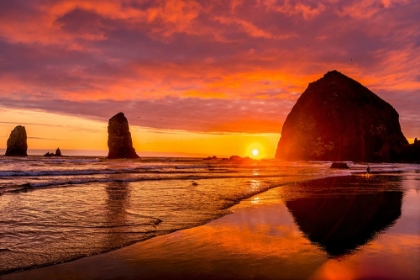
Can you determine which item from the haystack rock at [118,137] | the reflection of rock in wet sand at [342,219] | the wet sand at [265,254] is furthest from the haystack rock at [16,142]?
the wet sand at [265,254]

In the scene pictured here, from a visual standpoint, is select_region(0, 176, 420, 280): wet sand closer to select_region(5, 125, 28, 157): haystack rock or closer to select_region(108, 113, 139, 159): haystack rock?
select_region(108, 113, 139, 159): haystack rock

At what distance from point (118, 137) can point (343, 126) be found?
86.3 m

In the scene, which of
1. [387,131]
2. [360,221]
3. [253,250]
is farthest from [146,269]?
[387,131]

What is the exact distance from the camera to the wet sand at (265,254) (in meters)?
4.91

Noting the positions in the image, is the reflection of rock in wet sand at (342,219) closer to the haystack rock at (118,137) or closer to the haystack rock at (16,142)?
the haystack rock at (118,137)

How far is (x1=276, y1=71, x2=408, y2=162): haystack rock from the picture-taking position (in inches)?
4316

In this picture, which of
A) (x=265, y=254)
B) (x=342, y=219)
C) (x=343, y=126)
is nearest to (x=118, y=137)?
(x=343, y=126)

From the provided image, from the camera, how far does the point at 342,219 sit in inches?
379

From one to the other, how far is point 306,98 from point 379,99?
1203 inches

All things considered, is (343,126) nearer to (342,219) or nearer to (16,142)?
(342,219)

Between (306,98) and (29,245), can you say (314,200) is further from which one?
(306,98)

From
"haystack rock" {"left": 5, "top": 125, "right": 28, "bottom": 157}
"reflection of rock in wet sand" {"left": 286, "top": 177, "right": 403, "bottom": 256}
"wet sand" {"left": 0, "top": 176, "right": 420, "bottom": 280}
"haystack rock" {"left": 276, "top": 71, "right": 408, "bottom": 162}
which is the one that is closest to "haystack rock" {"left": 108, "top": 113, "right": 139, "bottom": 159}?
"haystack rock" {"left": 5, "top": 125, "right": 28, "bottom": 157}

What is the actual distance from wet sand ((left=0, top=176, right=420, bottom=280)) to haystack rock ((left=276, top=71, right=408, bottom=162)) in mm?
110052

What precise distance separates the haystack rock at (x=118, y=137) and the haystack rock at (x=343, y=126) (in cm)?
7028
